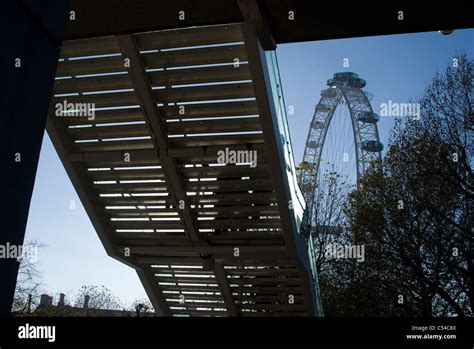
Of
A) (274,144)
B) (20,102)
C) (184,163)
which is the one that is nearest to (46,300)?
(184,163)

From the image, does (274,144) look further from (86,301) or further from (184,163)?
(86,301)

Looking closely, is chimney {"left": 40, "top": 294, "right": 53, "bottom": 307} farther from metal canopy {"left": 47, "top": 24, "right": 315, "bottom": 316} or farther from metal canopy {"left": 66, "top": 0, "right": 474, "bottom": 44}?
metal canopy {"left": 66, "top": 0, "right": 474, "bottom": 44}

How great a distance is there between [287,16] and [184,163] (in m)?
5.24

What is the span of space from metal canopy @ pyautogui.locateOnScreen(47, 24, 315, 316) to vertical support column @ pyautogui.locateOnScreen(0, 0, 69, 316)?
539 cm

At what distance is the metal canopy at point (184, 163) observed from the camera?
991 centimetres

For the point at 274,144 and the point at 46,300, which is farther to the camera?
the point at 46,300

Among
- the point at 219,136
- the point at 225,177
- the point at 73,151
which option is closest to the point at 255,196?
the point at 225,177

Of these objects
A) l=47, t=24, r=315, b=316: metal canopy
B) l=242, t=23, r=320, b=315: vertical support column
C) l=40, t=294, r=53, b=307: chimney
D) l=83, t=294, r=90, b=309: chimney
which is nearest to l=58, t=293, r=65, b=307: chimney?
l=40, t=294, r=53, b=307: chimney

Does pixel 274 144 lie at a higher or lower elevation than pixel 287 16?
lower

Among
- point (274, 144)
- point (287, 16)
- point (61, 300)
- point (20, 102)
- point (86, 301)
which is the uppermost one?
point (287, 16)

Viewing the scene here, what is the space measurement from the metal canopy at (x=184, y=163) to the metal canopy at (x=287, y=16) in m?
1.19

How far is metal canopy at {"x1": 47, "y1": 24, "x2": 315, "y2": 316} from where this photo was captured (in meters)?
9.91

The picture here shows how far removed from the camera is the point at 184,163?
38.2 feet

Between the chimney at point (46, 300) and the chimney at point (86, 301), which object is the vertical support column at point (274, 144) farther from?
the chimney at point (86, 301)
